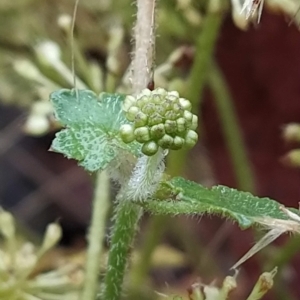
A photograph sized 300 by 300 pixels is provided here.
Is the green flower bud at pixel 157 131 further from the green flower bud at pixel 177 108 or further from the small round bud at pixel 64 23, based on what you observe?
the small round bud at pixel 64 23

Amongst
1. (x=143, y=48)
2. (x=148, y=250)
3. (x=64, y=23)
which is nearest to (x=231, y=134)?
(x=148, y=250)

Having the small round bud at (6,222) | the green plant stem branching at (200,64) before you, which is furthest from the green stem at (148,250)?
Answer: the small round bud at (6,222)

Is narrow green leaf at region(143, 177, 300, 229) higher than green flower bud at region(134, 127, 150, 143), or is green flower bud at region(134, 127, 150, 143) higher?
green flower bud at region(134, 127, 150, 143)

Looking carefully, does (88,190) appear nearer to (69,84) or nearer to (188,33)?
(188,33)

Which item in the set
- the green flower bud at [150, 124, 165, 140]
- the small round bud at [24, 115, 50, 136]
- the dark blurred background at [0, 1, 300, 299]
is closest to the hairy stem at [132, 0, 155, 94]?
the green flower bud at [150, 124, 165, 140]

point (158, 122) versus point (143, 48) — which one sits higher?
point (143, 48)

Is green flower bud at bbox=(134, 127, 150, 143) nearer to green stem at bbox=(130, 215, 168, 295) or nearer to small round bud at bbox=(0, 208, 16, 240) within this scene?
small round bud at bbox=(0, 208, 16, 240)

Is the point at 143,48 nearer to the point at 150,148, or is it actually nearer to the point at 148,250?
the point at 150,148
